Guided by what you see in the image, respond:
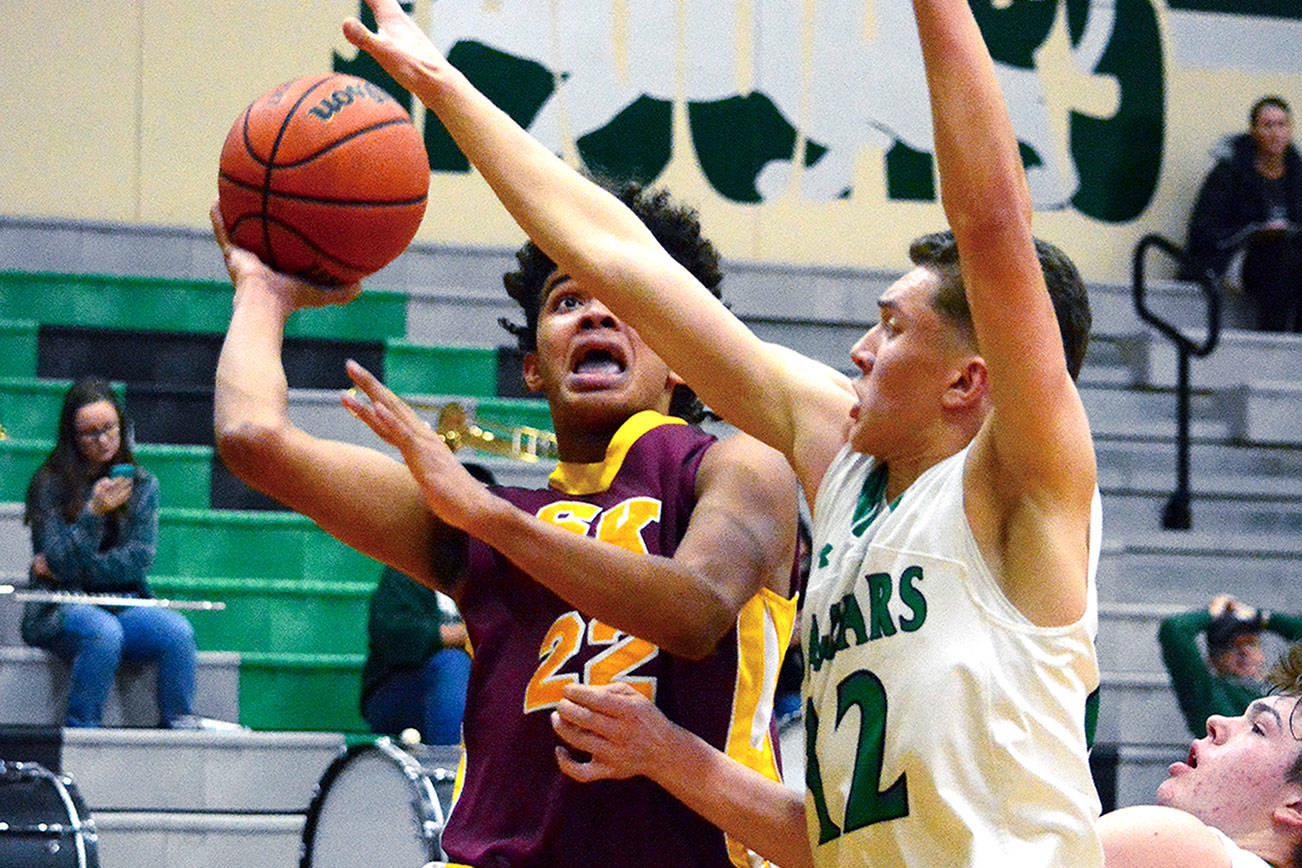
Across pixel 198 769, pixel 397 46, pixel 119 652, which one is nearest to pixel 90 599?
pixel 119 652

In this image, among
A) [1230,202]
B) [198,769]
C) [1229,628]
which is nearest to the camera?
[198,769]

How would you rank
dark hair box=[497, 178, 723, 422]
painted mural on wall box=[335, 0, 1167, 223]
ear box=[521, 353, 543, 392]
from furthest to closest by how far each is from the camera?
painted mural on wall box=[335, 0, 1167, 223] → dark hair box=[497, 178, 723, 422] → ear box=[521, 353, 543, 392]

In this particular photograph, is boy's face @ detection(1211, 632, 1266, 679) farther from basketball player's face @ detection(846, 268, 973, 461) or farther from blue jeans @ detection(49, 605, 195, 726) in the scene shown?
basketball player's face @ detection(846, 268, 973, 461)

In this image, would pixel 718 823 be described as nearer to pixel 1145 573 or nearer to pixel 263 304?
pixel 263 304

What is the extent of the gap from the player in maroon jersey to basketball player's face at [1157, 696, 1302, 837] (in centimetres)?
61

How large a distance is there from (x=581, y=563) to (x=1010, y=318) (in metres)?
0.79

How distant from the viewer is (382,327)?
822cm

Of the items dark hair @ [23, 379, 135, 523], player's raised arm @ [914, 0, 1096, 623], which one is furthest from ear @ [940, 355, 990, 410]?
dark hair @ [23, 379, 135, 523]

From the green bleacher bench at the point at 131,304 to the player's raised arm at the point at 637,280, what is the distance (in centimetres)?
571

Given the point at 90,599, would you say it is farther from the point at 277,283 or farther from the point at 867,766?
the point at 867,766

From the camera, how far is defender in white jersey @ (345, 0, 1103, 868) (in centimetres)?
174

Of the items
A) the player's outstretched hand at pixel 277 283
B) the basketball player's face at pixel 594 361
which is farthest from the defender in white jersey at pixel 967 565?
the player's outstretched hand at pixel 277 283

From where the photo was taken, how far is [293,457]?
2.55 m

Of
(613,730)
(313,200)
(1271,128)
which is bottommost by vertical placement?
(613,730)
